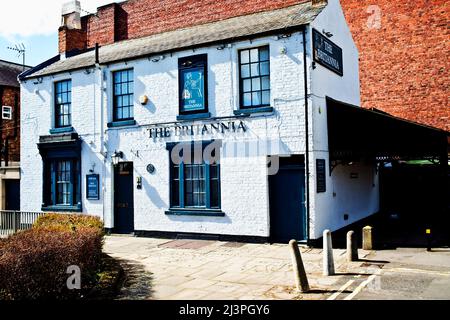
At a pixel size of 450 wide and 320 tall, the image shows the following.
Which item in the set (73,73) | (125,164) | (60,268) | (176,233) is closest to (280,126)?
(176,233)

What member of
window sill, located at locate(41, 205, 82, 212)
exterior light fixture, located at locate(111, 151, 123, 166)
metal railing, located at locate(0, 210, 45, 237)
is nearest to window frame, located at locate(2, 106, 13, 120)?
metal railing, located at locate(0, 210, 45, 237)

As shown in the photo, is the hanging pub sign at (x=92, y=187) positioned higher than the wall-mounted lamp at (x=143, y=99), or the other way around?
the wall-mounted lamp at (x=143, y=99)

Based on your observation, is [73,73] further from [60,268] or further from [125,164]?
[60,268]

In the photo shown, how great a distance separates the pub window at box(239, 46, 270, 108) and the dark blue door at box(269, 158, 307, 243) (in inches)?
84.0

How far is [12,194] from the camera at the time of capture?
19.0 meters

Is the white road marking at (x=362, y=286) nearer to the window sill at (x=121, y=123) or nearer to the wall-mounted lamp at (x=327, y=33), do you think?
the wall-mounted lamp at (x=327, y=33)

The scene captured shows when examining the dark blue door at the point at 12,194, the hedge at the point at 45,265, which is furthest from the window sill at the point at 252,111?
the dark blue door at the point at 12,194

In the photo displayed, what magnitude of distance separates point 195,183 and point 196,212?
1.01 metres

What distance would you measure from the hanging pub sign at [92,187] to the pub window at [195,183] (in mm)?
3374

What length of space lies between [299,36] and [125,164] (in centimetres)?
780

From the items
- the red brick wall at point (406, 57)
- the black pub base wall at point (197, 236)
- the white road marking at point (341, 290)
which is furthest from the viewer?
the red brick wall at point (406, 57)

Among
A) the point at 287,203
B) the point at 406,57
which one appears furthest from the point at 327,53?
the point at 406,57

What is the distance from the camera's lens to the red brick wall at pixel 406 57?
17938 mm

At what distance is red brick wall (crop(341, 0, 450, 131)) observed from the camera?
17.9m
